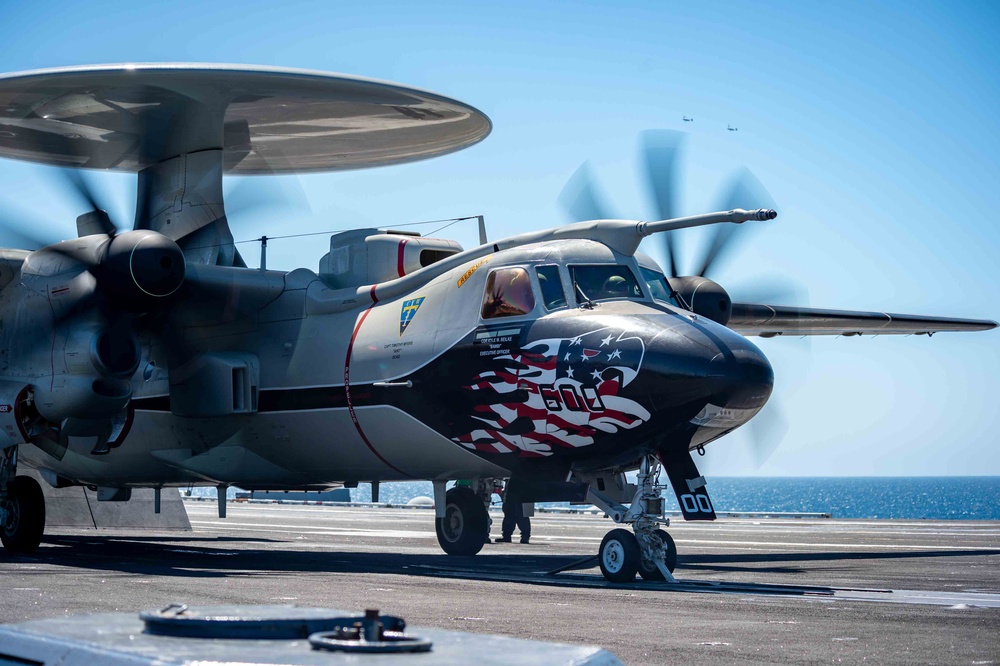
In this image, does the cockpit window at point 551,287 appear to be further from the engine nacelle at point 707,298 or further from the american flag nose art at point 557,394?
the engine nacelle at point 707,298

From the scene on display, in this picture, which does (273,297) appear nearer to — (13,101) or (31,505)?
(31,505)

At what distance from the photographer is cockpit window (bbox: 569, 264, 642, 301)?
635 inches

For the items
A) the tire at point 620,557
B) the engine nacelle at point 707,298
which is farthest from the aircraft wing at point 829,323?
the tire at point 620,557

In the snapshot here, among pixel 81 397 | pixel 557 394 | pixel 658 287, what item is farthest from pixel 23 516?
pixel 658 287

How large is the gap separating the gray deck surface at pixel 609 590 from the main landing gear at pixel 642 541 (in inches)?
16.1

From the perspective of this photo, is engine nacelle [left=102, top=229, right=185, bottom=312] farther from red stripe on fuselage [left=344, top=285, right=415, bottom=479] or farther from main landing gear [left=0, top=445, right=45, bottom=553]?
main landing gear [left=0, top=445, right=45, bottom=553]

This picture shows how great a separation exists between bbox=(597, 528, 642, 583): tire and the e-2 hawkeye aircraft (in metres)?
0.03

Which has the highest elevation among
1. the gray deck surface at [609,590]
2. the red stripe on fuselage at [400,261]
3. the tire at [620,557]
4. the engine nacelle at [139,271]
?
the red stripe on fuselage at [400,261]

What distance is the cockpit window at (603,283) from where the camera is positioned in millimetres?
16125

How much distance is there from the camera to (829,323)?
82.8 feet

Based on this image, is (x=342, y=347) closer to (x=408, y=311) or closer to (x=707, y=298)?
(x=408, y=311)

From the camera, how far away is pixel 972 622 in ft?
34.1

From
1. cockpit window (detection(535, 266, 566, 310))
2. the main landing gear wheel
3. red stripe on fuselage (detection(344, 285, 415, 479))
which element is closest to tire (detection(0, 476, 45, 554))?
red stripe on fuselage (detection(344, 285, 415, 479))

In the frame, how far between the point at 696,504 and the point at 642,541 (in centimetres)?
87
